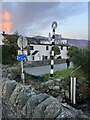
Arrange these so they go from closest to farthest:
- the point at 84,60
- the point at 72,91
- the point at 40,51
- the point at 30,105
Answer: the point at 30,105, the point at 72,91, the point at 84,60, the point at 40,51

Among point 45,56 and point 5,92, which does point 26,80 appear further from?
point 45,56

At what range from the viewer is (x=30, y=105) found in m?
2.91

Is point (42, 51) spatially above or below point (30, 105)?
above

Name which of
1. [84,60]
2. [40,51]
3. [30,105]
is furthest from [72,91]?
[40,51]

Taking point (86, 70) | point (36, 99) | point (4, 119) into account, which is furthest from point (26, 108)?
point (86, 70)

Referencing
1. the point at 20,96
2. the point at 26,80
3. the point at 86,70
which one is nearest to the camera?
the point at 20,96

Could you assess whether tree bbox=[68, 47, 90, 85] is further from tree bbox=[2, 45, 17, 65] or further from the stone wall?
tree bbox=[2, 45, 17, 65]

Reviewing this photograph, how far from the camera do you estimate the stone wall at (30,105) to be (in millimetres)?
2668

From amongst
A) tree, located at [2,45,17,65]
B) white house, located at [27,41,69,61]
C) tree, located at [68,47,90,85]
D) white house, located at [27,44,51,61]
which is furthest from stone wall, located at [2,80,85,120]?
white house, located at [27,41,69,61]

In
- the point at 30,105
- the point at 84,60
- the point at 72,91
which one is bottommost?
the point at 72,91

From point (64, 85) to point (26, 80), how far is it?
1.28 metres

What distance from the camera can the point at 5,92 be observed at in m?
3.58

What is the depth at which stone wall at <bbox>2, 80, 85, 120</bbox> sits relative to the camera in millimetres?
2668

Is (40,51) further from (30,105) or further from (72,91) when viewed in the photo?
(30,105)
